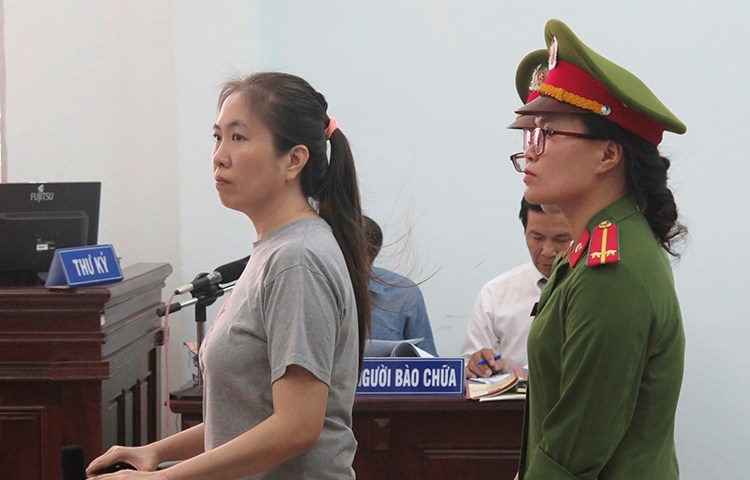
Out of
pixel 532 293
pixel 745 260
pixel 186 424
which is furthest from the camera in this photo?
pixel 745 260

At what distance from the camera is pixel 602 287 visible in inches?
50.4

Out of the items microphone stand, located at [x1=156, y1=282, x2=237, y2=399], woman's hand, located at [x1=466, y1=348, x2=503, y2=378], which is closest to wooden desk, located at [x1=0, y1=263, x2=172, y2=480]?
microphone stand, located at [x1=156, y1=282, x2=237, y2=399]

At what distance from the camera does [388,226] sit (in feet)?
13.3

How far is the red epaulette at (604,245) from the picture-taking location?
130 cm

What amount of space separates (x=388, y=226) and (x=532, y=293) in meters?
0.89

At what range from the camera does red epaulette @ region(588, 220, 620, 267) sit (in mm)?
1296

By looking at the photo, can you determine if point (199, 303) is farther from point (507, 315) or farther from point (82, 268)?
point (507, 315)

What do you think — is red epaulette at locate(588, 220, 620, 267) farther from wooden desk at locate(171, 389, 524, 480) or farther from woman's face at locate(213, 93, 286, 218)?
wooden desk at locate(171, 389, 524, 480)

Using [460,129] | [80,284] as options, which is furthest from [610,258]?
[460,129]

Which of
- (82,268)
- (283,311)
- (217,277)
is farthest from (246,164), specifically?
(82,268)

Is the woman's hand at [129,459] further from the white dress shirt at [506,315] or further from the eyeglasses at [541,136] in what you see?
the white dress shirt at [506,315]

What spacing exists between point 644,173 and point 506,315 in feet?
6.48

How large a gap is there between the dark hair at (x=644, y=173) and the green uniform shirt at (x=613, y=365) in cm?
3

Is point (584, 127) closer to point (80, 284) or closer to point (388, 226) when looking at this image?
point (80, 284)
